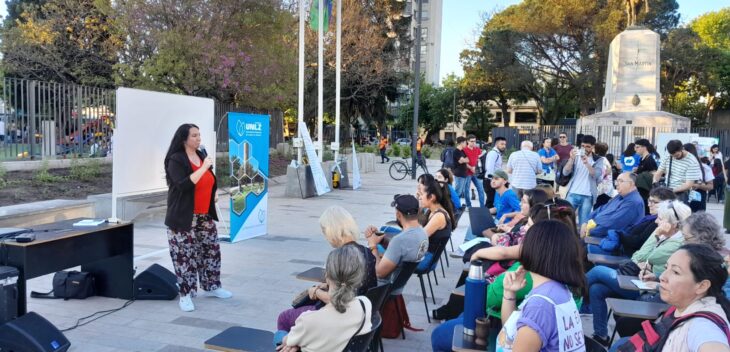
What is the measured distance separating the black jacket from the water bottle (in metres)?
2.98

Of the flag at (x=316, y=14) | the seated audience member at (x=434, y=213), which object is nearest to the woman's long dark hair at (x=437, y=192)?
the seated audience member at (x=434, y=213)

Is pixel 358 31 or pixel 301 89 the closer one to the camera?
pixel 301 89

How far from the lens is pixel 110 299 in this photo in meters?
5.38

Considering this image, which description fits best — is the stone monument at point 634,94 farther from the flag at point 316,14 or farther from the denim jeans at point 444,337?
the denim jeans at point 444,337

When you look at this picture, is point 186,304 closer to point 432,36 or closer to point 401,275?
point 401,275

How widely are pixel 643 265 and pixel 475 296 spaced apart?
2.29 meters

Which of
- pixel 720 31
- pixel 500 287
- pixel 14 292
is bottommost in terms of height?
pixel 14 292

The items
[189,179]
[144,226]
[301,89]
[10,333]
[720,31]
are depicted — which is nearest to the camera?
[10,333]

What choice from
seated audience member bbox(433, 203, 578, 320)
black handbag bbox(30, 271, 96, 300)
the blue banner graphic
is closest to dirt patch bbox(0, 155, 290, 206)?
the blue banner graphic

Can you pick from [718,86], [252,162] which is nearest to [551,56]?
[718,86]

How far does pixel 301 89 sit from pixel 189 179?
8.12 meters

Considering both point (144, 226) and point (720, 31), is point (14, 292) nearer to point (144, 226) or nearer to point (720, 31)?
point (144, 226)

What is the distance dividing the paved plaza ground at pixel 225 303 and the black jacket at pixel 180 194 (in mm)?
866

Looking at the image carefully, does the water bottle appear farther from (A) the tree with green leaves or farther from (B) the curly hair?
(A) the tree with green leaves
